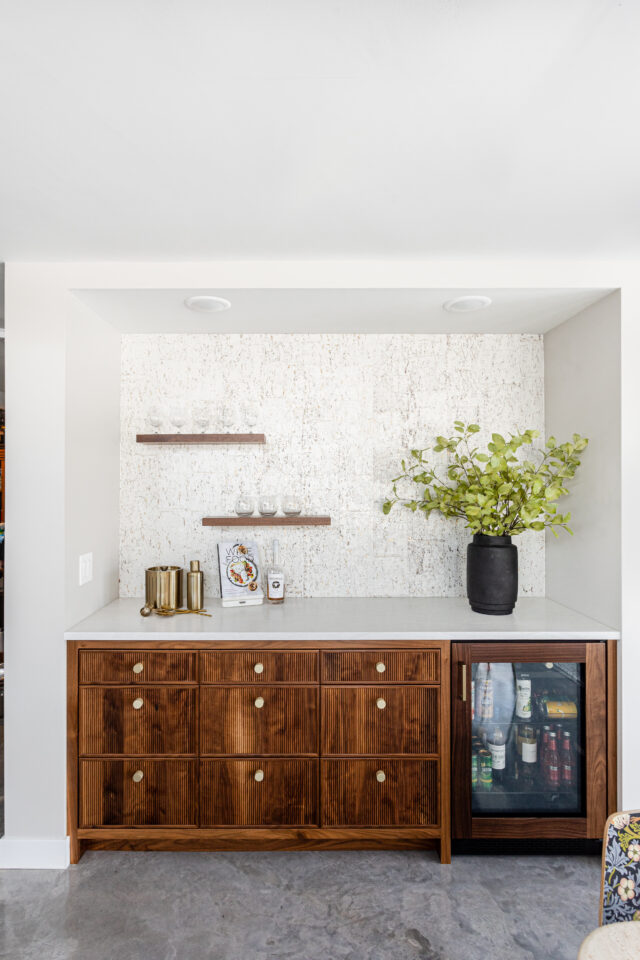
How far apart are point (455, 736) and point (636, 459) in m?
1.37

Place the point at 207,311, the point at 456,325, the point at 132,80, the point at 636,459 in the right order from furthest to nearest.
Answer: the point at 456,325 → the point at 207,311 → the point at 636,459 → the point at 132,80

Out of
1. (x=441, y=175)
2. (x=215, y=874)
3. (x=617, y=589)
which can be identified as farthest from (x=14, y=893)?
(x=441, y=175)

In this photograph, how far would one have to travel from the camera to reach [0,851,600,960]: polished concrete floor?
1.91m

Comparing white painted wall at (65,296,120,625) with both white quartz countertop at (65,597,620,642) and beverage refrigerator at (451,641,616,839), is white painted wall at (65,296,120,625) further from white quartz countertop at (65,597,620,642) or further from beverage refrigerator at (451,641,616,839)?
beverage refrigerator at (451,641,616,839)

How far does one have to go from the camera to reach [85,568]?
2.54 meters

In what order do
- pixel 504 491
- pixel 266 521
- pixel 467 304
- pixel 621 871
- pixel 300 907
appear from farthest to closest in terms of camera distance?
pixel 266 521, pixel 467 304, pixel 504 491, pixel 300 907, pixel 621 871

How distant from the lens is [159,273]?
235cm

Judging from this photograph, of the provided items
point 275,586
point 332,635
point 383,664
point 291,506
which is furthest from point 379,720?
point 291,506

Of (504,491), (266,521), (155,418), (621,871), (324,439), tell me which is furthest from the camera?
(324,439)

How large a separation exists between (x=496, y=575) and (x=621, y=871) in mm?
1336

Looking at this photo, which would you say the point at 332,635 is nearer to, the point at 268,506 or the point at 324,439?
the point at 268,506

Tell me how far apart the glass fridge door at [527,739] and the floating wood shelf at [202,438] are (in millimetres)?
1471

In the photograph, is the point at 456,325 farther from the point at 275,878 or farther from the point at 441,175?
the point at 275,878

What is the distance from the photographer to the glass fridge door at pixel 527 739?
2.36m
